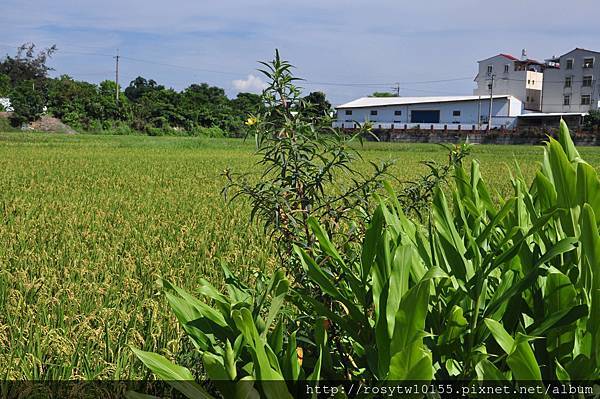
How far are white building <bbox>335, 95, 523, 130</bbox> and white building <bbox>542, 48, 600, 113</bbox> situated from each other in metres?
3.96

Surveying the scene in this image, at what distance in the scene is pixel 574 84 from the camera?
54469mm

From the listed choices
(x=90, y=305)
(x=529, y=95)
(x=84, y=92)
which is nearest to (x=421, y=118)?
(x=529, y=95)

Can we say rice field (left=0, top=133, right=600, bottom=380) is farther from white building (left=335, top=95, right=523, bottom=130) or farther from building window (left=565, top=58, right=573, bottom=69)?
building window (left=565, top=58, right=573, bottom=69)

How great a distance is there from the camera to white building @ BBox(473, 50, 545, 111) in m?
57.6

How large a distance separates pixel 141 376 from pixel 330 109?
125 cm

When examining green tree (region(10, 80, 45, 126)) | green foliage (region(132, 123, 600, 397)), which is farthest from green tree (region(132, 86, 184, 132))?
green foliage (region(132, 123, 600, 397))

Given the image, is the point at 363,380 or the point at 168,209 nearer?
the point at 363,380

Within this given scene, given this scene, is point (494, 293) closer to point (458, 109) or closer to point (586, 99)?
point (458, 109)

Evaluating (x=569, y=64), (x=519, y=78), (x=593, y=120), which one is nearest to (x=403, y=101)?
(x=519, y=78)

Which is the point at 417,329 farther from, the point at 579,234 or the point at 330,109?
the point at 330,109

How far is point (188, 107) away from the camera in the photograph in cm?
4856

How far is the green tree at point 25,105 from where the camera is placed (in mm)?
39938

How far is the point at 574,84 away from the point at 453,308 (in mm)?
58805

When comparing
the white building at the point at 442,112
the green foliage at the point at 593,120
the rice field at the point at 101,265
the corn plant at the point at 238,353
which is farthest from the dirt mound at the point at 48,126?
the corn plant at the point at 238,353
